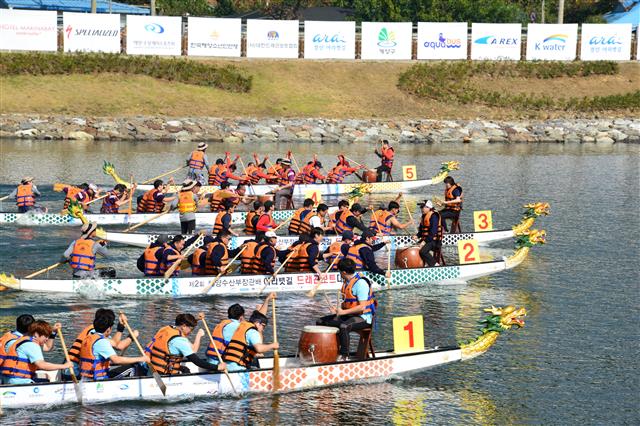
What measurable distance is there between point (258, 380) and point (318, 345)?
144 centimetres

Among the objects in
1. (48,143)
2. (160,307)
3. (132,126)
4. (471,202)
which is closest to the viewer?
(160,307)

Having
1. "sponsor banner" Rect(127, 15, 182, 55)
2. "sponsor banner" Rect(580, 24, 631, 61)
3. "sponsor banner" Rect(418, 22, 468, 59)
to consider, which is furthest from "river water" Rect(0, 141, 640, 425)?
"sponsor banner" Rect(580, 24, 631, 61)

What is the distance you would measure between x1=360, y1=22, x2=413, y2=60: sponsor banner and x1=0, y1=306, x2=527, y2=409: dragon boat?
5993 centimetres

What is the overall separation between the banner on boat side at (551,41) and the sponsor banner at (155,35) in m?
27.6

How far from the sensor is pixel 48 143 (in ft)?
207

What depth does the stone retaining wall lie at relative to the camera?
218ft

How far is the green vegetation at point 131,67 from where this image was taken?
72.6 m

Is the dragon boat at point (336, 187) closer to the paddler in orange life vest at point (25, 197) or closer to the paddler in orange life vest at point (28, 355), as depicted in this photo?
the paddler in orange life vest at point (25, 197)

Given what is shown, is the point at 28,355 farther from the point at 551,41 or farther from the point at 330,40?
the point at 551,41

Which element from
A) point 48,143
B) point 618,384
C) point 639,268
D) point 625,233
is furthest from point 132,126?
point 618,384

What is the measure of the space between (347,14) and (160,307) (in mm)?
78252

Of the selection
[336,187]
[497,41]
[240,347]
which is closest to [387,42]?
[497,41]

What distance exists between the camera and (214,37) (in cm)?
7762

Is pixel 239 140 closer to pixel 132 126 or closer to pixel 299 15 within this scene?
pixel 132 126
